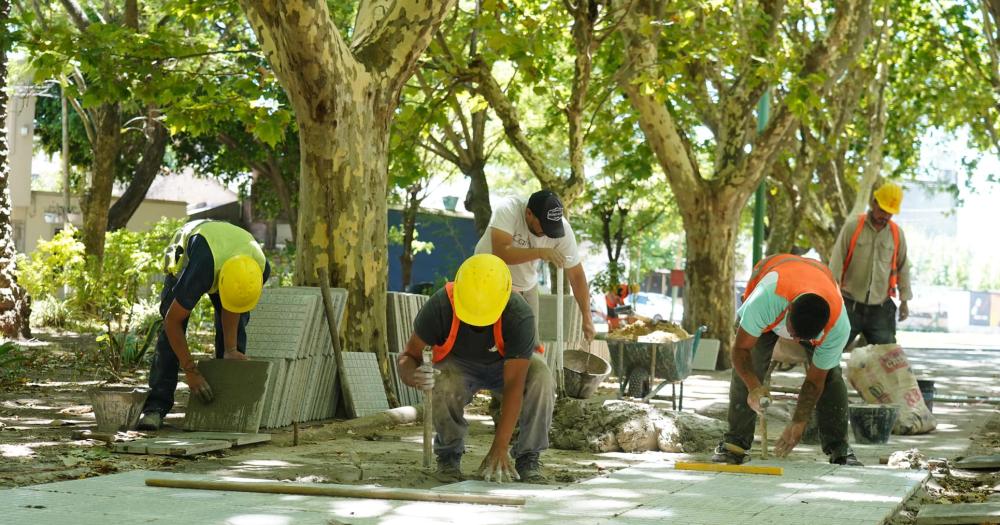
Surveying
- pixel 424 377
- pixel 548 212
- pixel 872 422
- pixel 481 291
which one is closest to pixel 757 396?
pixel 548 212

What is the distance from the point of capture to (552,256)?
8836 mm

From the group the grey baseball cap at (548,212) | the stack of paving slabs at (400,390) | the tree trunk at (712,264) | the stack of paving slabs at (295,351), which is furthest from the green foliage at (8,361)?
the tree trunk at (712,264)

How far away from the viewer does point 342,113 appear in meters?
10.6

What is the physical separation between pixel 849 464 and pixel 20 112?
116ft

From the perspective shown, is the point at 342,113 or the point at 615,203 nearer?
the point at 342,113

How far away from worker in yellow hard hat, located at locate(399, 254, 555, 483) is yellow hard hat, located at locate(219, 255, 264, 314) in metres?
2.26

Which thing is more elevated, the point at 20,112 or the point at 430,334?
the point at 20,112

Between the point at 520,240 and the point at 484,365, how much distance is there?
2.18m

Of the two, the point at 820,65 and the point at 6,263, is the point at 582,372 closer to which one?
the point at 820,65

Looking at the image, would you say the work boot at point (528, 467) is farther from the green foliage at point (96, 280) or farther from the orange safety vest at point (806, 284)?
the green foliage at point (96, 280)

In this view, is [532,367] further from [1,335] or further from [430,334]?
[1,335]

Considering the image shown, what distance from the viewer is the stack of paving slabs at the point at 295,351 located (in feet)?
31.0

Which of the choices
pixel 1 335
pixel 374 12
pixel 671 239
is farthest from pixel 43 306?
pixel 671 239

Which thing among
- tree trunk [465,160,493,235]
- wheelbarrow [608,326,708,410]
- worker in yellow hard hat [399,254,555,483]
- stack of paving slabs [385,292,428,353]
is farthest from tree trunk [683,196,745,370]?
Result: worker in yellow hard hat [399,254,555,483]
